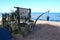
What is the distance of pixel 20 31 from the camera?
1012cm

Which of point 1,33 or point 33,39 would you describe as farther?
point 33,39

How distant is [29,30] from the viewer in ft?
36.5

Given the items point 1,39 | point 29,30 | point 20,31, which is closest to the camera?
point 1,39

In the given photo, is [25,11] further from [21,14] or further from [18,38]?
[18,38]

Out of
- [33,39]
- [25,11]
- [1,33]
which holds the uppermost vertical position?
[25,11]

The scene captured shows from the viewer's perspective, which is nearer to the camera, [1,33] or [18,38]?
[1,33]

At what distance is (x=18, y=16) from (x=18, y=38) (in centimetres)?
171

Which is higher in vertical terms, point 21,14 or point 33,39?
point 21,14

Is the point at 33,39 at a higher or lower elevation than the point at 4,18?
lower

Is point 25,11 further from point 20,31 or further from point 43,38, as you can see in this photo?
point 43,38

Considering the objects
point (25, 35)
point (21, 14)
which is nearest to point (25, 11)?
point (21, 14)

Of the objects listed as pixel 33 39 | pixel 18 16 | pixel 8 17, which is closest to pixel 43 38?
pixel 33 39

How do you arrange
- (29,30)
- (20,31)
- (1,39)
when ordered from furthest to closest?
→ (29,30) < (20,31) < (1,39)

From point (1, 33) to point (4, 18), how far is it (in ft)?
13.6
